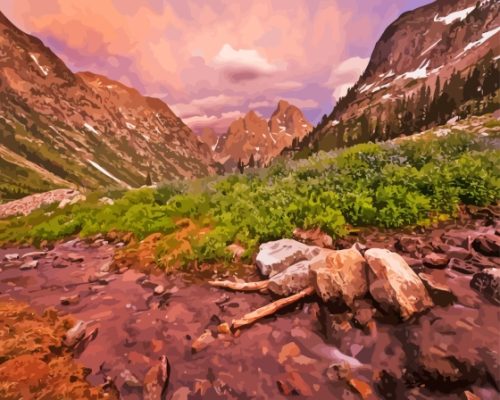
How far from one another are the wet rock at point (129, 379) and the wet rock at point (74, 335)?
868mm

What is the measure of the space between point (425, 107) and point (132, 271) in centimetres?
9854

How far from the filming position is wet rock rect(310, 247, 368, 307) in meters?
3.74

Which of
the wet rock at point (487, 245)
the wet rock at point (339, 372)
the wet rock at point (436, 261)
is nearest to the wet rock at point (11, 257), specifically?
the wet rock at point (339, 372)

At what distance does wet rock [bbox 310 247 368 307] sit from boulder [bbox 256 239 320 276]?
0.77 metres

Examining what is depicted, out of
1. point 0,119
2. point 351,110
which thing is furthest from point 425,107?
point 0,119

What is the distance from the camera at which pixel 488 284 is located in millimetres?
3652

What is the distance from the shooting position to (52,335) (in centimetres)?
345

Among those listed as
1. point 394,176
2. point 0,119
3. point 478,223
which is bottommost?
point 478,223

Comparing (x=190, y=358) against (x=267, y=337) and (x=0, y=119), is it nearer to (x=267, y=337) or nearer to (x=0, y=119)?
(x=267, y=337)

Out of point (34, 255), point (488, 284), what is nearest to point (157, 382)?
point (488, 284)

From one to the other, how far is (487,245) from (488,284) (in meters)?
1.13

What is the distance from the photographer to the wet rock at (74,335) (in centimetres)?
342

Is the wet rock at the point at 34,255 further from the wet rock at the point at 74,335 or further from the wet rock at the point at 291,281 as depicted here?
the wet rock at the point at 291,281

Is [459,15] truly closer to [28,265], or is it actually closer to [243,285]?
[243,285]
